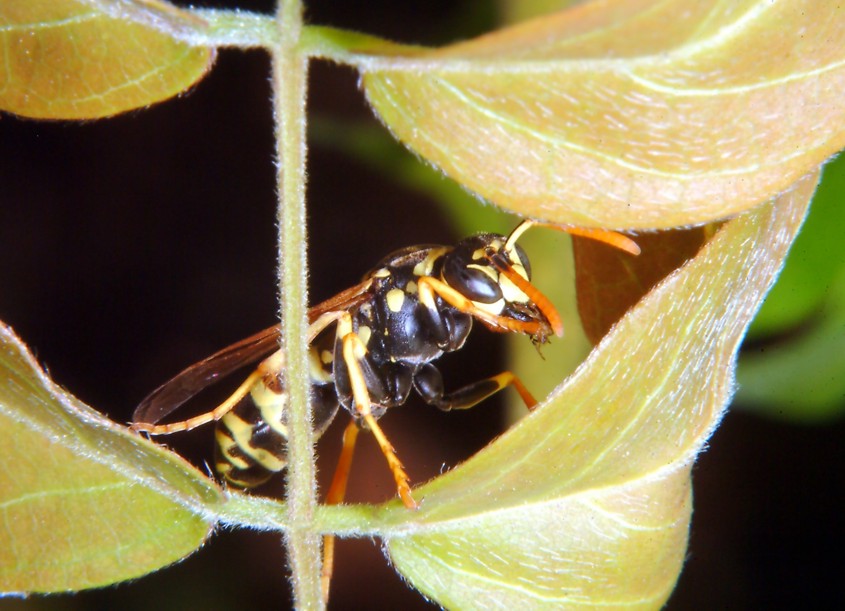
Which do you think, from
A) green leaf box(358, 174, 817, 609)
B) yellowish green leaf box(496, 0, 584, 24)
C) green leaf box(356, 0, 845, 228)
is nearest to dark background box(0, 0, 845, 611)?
yellowish green leaf box(496, 0, 584, 24)

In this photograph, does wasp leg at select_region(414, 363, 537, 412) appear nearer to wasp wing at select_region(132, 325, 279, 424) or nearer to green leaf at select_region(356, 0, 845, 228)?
wasp wing at select_region(132, 325, 279, 424)

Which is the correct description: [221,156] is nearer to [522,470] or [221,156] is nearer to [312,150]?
[312,150]

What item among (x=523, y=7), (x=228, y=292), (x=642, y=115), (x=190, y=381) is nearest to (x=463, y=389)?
(x=190, y=381)

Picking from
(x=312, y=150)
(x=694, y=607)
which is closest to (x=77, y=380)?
(x=312, y=150)

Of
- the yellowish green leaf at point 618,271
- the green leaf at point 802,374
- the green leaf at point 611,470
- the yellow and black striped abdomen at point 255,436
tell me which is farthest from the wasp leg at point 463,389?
the green leaf at point 802,374

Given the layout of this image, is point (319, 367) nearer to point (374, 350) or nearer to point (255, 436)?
point (374, 350)

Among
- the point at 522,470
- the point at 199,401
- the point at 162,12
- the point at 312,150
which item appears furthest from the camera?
the point at 312,150

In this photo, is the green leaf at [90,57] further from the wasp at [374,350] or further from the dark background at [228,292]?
the dark background at [228,292]
